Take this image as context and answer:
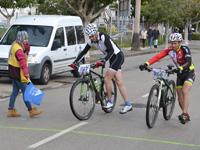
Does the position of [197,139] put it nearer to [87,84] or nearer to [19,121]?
[87,84]

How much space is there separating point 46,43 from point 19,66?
Answer: 6.32 meters

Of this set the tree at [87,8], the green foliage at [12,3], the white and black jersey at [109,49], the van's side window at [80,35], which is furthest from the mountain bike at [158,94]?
the tree at [87,8]

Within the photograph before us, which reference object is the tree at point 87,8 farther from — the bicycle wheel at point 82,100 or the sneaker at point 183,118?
the sneaker at point 183,118

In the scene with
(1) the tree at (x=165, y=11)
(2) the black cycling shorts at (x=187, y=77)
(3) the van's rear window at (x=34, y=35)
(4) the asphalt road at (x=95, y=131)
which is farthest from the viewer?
(1) the tree at (x=165, y=11)

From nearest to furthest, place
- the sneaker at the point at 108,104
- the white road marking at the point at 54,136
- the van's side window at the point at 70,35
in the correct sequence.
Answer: the white road marking at the point at 54,136 < the sneaker at the point at 108,104 < the van's side window at the point at 70,35

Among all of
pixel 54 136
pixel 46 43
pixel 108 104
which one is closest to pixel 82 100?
pixel 108 104

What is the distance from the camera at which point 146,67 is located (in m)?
9.68

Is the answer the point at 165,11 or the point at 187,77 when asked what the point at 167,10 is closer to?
the point at 165,11

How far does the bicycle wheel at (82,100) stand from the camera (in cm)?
988

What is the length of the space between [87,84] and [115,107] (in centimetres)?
177

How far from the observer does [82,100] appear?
10.1 metres

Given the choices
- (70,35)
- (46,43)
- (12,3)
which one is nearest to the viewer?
(46,43)

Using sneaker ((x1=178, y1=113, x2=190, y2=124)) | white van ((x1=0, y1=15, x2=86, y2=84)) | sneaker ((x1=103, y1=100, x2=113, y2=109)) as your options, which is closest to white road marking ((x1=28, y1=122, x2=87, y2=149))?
sneaker ((x1=103, y1=100, x2=113, y2=109))

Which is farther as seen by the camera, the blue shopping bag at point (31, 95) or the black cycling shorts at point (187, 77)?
the blue shopping bag at point (31, 95)
